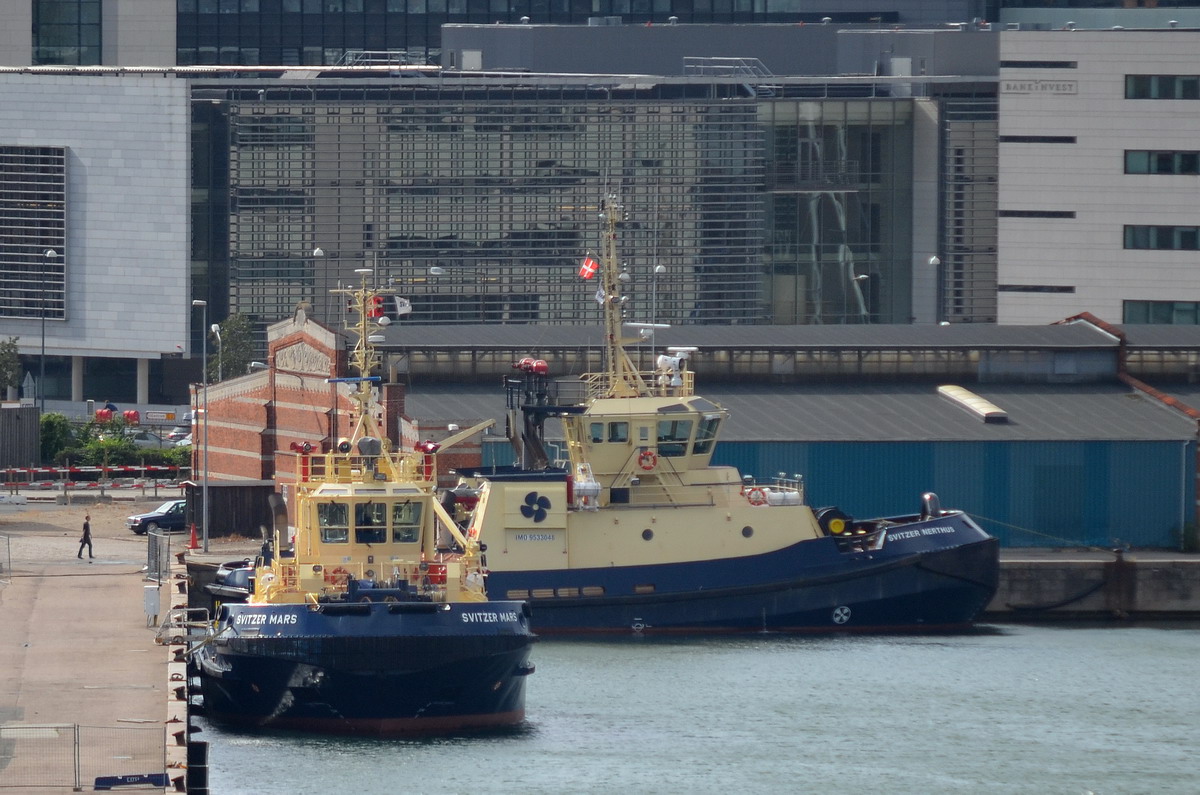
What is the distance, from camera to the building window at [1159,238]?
10112 cm

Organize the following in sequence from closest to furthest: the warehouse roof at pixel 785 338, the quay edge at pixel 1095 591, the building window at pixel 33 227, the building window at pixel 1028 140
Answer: the quay edge at pixel 1095 591, the warehouse roof at pixel 785 338, the building window at pixel 1028 140, the building window at pixel 33 227

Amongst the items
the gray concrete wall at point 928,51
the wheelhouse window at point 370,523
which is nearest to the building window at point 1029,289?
the gray concrete wall at point 928,51

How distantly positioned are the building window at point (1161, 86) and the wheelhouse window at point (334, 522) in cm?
6925

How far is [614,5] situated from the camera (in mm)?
144625

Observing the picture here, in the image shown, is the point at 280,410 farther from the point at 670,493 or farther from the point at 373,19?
the point at 373,19

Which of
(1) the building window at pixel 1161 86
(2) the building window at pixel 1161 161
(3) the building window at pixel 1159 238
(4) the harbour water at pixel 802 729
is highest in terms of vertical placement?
(1) the building window at pixel 1161 86

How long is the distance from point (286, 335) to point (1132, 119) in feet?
158

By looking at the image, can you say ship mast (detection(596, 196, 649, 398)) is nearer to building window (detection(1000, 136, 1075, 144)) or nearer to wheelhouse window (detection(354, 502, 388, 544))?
wheelhouse window (detection(354, 502, 388, 544))

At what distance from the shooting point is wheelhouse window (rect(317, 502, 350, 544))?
3900 cm

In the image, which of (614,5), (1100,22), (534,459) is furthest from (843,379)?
(614,5)

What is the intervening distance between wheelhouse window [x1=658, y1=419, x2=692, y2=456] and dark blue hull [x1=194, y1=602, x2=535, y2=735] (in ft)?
42.7

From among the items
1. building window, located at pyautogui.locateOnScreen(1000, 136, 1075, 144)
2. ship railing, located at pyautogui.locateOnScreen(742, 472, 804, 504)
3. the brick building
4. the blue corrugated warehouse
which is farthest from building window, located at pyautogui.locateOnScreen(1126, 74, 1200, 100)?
ship railing, located at pyautogui.locateOnScreen(742, 472, 804, 504)

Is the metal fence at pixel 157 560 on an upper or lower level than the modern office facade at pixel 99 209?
lower

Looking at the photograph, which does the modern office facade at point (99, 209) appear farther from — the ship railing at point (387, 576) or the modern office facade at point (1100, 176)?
the ship railing at point (387, 576)
